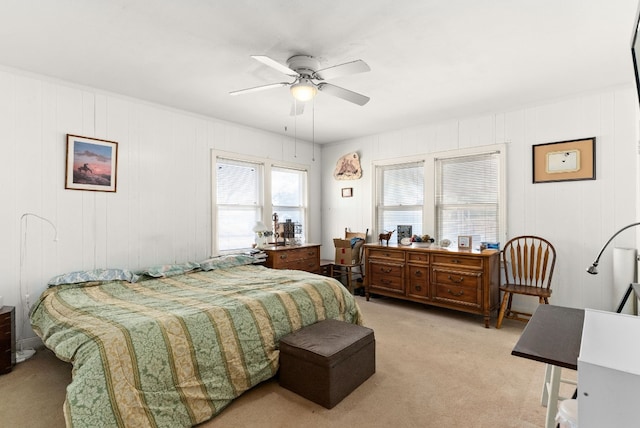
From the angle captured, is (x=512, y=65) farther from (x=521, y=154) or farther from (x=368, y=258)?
(x=368, y=258)

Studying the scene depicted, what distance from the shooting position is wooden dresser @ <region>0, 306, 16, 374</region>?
8.15ft

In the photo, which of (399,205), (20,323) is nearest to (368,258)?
(399,205)

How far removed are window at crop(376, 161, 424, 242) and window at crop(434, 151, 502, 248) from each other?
0.29 m

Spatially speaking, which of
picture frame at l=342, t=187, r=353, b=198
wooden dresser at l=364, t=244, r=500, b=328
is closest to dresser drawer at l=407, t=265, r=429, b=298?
wooden dresser at l=364, t=244, r=500, b=328

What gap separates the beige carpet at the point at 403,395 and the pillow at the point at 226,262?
146cm

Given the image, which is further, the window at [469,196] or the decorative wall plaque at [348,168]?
the decorative wall plaque at [348,168]

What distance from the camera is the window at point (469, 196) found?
414 centimetres

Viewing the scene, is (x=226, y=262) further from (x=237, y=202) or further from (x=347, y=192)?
(x=347, y=192)

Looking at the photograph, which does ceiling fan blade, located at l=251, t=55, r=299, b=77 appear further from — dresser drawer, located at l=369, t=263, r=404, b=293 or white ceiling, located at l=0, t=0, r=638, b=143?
dresser drawer, located at l=369, t=263, r=404, b=293

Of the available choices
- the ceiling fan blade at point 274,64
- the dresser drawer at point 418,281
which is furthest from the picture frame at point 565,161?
the ceiling fan blade at point 274,64

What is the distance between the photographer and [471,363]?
273 cm

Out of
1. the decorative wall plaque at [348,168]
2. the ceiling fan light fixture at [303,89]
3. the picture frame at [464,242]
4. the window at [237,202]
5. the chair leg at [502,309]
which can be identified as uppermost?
the ceiling fan light fixture at [303,89]

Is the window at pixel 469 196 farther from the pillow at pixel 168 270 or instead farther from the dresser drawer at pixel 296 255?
A: the pillow at pixel 168 270

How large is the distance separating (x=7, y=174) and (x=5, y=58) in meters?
0.97
